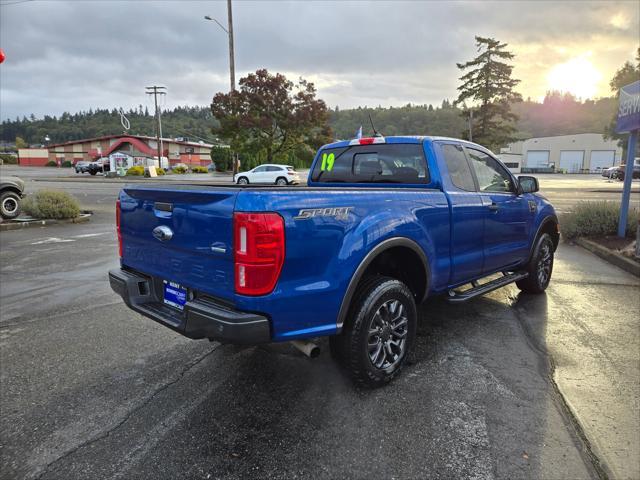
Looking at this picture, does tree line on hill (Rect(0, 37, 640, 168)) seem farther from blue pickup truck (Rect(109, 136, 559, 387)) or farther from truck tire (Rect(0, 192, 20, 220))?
truck tire (Rect(0, 192, 20, 220))

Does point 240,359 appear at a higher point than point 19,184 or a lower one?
lower

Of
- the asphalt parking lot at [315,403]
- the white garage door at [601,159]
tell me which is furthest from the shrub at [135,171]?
the white garage door at [601,159]

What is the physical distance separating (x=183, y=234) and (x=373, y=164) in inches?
87.0

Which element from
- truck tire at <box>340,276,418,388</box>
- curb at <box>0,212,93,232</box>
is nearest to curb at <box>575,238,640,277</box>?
truck tire at <box>340,276,418,388</box>

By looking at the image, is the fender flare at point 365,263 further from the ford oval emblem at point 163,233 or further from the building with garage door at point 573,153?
the building with garage door at point 573,153

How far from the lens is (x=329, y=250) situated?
8.67 ft

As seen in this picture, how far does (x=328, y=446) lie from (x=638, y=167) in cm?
4424

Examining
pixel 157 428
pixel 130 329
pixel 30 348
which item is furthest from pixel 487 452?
pixel 30 348

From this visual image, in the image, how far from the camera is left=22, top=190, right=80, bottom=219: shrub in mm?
11898

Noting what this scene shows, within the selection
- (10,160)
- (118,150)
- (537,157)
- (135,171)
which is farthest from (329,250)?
(10,160)

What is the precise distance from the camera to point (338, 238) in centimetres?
270

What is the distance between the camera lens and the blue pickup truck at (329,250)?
7.99 ft

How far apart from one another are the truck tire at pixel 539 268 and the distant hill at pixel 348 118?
7224 centimetres

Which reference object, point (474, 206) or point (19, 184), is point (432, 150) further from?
point (19, 184)
